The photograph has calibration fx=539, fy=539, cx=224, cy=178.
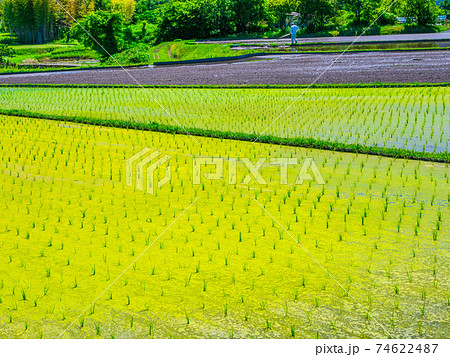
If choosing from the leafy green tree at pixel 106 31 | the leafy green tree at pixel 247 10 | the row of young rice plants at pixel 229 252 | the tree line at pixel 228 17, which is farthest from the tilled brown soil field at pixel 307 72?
the leafy green tree at pixel 247 10

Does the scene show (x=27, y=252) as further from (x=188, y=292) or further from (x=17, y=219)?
(x=188, y=292)

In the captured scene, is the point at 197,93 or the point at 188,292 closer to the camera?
the point at 188,292

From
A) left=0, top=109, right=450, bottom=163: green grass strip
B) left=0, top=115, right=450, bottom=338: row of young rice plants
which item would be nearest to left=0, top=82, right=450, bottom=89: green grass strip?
left=0, top=109, right=450, bottom=163: green grass strip

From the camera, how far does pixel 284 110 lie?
39.3ft

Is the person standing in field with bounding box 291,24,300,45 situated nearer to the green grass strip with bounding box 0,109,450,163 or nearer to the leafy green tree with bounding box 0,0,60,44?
the green grass strip with bounding box 0,109,450,163

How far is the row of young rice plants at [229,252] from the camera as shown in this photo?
3.71 metres

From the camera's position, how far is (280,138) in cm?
901

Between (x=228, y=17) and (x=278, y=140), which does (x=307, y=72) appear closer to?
(x=278, y=140)

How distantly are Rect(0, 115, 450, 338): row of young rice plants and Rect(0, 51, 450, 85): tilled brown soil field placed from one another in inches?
383

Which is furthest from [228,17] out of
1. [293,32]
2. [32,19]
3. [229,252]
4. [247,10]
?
[229,252]

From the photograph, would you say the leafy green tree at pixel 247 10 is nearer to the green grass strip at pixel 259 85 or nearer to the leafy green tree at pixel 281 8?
the leafy green tree at pixel 281 8

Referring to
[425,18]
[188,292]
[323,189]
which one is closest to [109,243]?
[188,292]

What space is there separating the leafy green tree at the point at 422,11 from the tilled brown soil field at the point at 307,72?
57.7 feet

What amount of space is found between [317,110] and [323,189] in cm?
546
